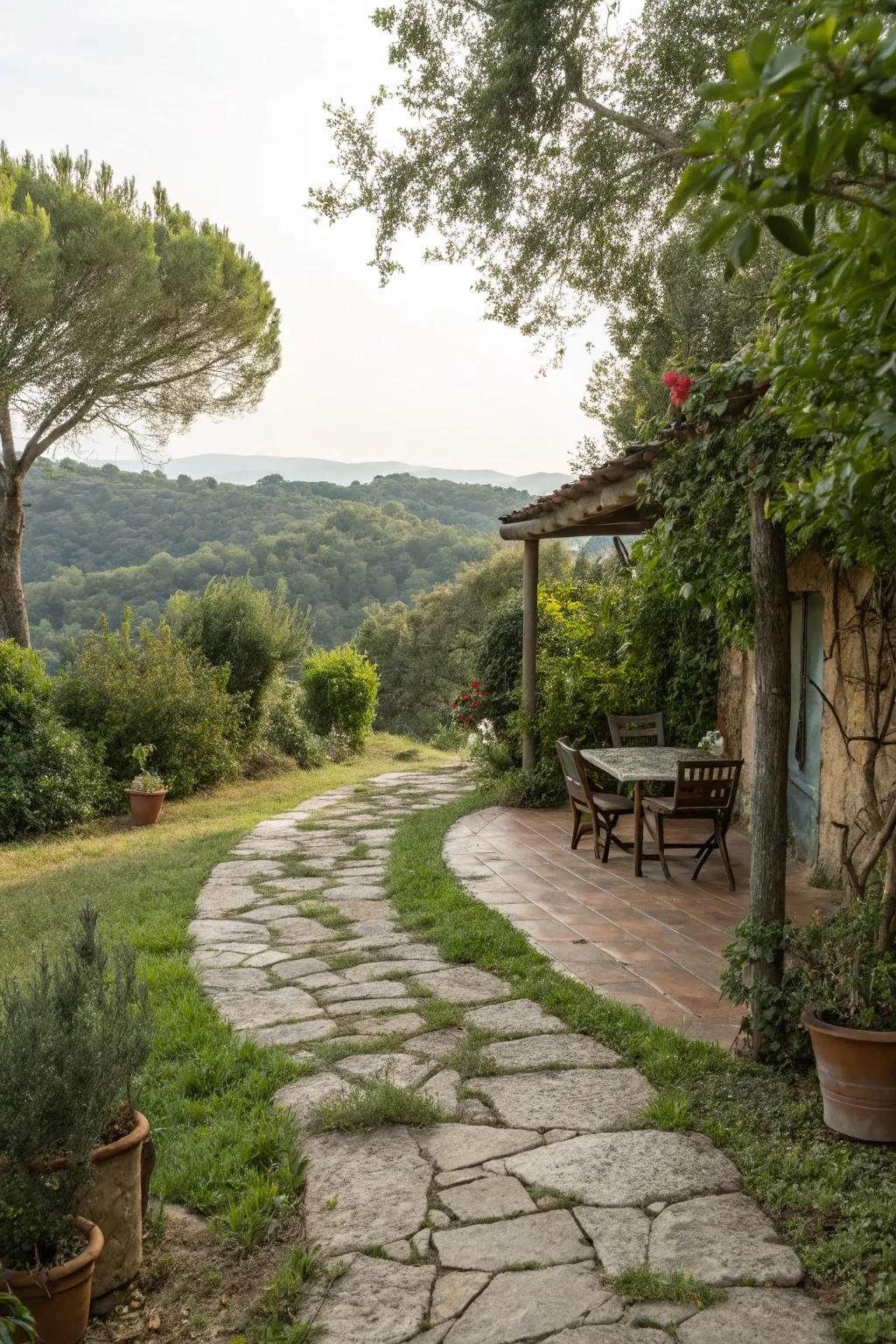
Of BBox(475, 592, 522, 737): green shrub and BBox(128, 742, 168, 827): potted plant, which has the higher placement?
BBox(475, 592, 522, 737): green shrub

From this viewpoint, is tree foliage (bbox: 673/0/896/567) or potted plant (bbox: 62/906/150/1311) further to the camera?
potted plant (bbox: 62/906/150/1311)

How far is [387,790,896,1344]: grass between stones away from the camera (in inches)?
88.5

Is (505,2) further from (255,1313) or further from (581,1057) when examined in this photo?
(255,1313)

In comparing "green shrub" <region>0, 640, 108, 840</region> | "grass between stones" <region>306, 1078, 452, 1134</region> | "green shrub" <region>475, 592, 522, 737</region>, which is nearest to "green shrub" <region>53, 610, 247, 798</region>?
"green shrub" <region>0, 640, 108, 840</region>

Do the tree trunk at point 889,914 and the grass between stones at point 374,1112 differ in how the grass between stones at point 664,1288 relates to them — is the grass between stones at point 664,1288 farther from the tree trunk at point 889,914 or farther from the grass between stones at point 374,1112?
the tree trunk at point 889,914

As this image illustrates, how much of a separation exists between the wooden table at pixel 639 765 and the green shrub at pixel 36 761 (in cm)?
498

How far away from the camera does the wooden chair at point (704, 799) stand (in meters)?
5.88

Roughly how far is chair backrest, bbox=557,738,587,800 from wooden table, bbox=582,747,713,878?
0.11 meters

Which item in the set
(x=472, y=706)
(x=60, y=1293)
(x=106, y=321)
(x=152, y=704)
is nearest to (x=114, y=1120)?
(x=60, y=1293)

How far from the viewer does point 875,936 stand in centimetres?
315

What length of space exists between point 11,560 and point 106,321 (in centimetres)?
330

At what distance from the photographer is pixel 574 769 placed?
6750 millimetres

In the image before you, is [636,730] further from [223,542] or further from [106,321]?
[223,542]

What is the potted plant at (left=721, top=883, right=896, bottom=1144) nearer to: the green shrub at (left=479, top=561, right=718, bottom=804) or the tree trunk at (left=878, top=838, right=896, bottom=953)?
the tree trunk at (left=878, top=838, right=896, bottom=953)
